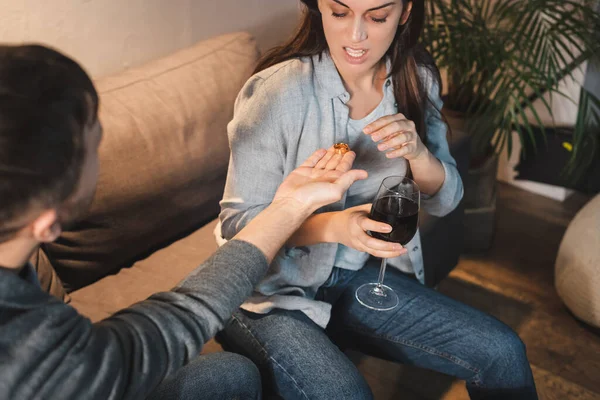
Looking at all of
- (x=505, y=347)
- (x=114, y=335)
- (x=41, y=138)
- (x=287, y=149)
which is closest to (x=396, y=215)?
(x=287, y=149)

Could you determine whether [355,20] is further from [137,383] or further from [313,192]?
[137,383]

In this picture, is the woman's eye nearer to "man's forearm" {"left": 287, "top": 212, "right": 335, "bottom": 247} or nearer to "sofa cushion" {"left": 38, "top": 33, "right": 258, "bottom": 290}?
"man's forearm" {"left": 287, "top": 212, "right": 335, "bottom": 247}

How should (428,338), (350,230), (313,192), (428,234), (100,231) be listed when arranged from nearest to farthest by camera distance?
(313,192), (350,230), (428,338), (100,231), (428,234)

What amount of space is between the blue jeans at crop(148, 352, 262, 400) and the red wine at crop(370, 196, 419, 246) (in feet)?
1.18

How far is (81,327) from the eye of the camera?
797 millimetres

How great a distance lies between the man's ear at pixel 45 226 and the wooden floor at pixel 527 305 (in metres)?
1.14

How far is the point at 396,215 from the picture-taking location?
114 cm

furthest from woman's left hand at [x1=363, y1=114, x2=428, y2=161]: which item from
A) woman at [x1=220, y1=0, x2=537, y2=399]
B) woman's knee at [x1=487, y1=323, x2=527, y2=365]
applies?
woman's knee at [x1=487, y1=323, x2=527, y2=365]

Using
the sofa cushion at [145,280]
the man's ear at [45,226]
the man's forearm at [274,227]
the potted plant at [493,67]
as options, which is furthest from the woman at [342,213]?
the potted plant at [493,67]

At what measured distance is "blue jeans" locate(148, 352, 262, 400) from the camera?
3.66ft

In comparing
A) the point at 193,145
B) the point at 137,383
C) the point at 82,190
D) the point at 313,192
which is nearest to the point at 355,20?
the point at 313,192

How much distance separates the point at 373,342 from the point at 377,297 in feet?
0.33

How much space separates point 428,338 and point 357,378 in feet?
0.74

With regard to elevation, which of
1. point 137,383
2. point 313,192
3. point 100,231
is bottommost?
point 100,231
